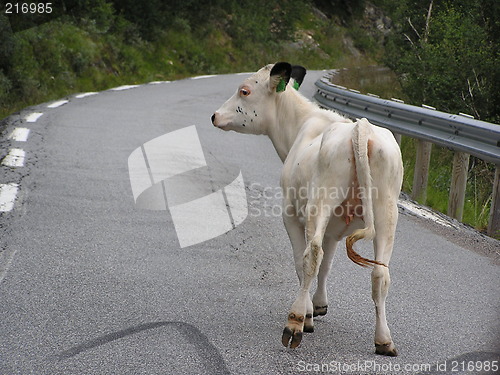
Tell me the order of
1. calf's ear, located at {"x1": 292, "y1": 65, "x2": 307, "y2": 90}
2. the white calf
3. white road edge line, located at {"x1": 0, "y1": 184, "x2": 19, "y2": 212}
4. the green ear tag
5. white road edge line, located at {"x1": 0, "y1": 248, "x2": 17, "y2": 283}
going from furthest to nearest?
white road edge line, located at {"x1": 0, "y1": 184, "x2": 19, "y2": 212} < calf's ear, located at {"x1": 292, "y1": 65, "x2": 307, "y2": 90} < the green ear tag < white road edge line, located at {"x1": 0, "y1": 248, "x2": 17, "y2": 283} < the white calf

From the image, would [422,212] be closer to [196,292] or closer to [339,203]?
[196,292]

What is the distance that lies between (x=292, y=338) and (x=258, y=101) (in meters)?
2.24

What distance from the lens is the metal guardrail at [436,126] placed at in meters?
6.91

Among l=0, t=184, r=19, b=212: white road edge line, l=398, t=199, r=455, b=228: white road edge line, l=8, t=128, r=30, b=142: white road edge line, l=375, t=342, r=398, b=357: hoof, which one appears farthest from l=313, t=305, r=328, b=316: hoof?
l=8, t=128, r=30, b=142: white road edge line

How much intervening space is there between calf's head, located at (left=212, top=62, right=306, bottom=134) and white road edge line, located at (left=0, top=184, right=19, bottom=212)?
2542 millimetres

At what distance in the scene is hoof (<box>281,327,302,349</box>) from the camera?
12.5 ft

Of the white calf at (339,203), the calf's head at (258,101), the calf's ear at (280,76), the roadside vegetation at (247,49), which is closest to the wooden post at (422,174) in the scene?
the roadside vegetation at (247,49)

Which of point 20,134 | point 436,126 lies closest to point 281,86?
point 436,126

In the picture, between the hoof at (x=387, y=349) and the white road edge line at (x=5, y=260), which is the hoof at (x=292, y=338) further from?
the white road edge line at (x=5, y=260)

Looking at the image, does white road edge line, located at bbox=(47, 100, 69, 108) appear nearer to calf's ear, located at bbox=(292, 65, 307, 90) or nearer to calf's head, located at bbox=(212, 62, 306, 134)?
calf's head, located at bbox=(212, 62, 306, 134)

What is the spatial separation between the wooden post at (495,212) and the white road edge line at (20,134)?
21.9ft

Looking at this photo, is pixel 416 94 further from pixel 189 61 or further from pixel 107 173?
pixel 189 61

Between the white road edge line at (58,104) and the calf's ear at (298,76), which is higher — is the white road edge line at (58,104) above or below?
below

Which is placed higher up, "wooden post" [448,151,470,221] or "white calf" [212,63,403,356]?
"white calf" [212,63,403,356]
